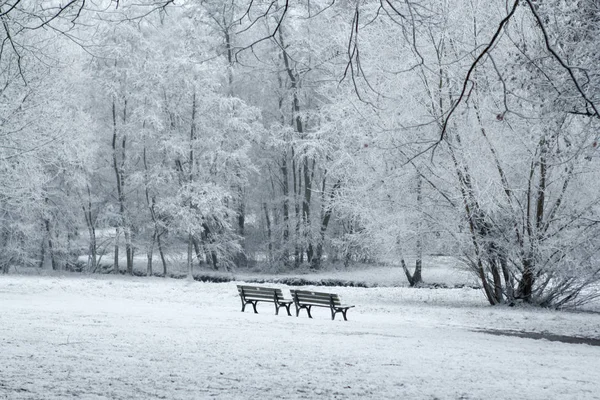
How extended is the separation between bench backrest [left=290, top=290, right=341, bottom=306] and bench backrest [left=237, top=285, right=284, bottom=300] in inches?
19.1

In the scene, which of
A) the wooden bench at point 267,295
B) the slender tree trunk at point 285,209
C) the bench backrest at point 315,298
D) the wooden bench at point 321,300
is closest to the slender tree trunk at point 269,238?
the slender tree trunk at point 285,209

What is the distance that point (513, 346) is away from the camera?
1132cm

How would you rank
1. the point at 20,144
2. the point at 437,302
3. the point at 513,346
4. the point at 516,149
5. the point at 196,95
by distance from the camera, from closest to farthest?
the point at 513,346 < the point at 516,149 < the point at 20,144 < the point at 437,302 < the point at 196,95

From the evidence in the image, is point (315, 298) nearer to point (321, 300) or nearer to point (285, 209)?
point (321, 300)

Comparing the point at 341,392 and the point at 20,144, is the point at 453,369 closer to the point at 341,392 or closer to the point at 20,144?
the point at 341,392

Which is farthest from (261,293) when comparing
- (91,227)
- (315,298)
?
(91,227)

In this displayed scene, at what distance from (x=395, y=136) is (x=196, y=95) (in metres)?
→ 14.5

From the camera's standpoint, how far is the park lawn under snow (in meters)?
6.48

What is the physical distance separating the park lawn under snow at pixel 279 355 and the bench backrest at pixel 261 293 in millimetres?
646

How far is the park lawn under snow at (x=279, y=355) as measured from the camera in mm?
6484

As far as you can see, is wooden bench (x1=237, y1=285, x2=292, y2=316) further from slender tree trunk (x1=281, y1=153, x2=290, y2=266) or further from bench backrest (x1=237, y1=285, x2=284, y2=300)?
slender tree trunk (x1=281, y1=153, x2=290, y2=266)

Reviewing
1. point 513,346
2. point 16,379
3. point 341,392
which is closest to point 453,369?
point 341,392

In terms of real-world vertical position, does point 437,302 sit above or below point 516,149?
below

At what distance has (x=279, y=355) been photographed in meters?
8.85
